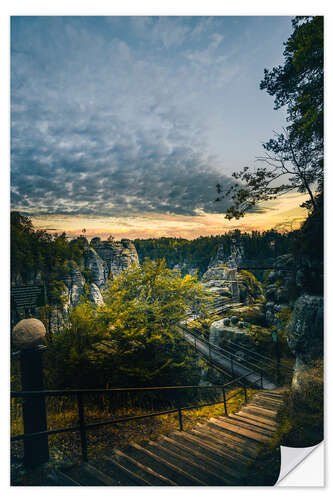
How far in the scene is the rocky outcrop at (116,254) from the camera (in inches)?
129

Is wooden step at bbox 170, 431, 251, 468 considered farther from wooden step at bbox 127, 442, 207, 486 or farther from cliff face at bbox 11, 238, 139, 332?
cliff face at bbox 11, 238, 139, 332

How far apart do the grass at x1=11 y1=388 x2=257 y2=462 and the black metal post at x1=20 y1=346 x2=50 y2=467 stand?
0.33m

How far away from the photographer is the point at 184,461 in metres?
2.08

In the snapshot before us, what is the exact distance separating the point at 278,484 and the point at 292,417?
66 centimetres

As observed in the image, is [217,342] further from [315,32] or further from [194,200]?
[315,32]

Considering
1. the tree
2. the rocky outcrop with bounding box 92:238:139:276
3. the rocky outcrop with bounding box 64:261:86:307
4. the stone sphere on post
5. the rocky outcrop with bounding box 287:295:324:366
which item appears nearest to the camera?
the stone sphere on post

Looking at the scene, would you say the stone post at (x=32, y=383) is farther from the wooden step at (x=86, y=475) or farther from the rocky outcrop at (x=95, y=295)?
the rocky outcrop at (x=95, y=295)

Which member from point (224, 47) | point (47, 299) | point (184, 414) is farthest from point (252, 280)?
point (224, 47)

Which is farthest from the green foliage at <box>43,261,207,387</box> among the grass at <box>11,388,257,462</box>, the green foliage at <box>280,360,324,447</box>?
the green foliage at <box>280,360,324,447</box>

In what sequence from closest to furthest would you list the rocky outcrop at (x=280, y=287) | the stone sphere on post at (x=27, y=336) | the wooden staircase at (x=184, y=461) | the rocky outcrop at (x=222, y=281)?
the stone sphere on post at (x=27, y=336)
the wooden staircase at (x=184, y=461)
the rocky outcrop at (x=280, y=287)
the rocky outcrop at (x=222, y=281)

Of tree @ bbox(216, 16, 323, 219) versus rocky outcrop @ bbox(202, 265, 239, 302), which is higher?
tree @ bbox(216, 16, 323, 219)

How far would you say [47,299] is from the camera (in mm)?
3080

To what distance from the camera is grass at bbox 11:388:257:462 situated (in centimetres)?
220

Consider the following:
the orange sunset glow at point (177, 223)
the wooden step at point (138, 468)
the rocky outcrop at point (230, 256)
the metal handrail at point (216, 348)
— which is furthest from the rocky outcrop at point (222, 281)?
the wooden step at point (138, 468)
